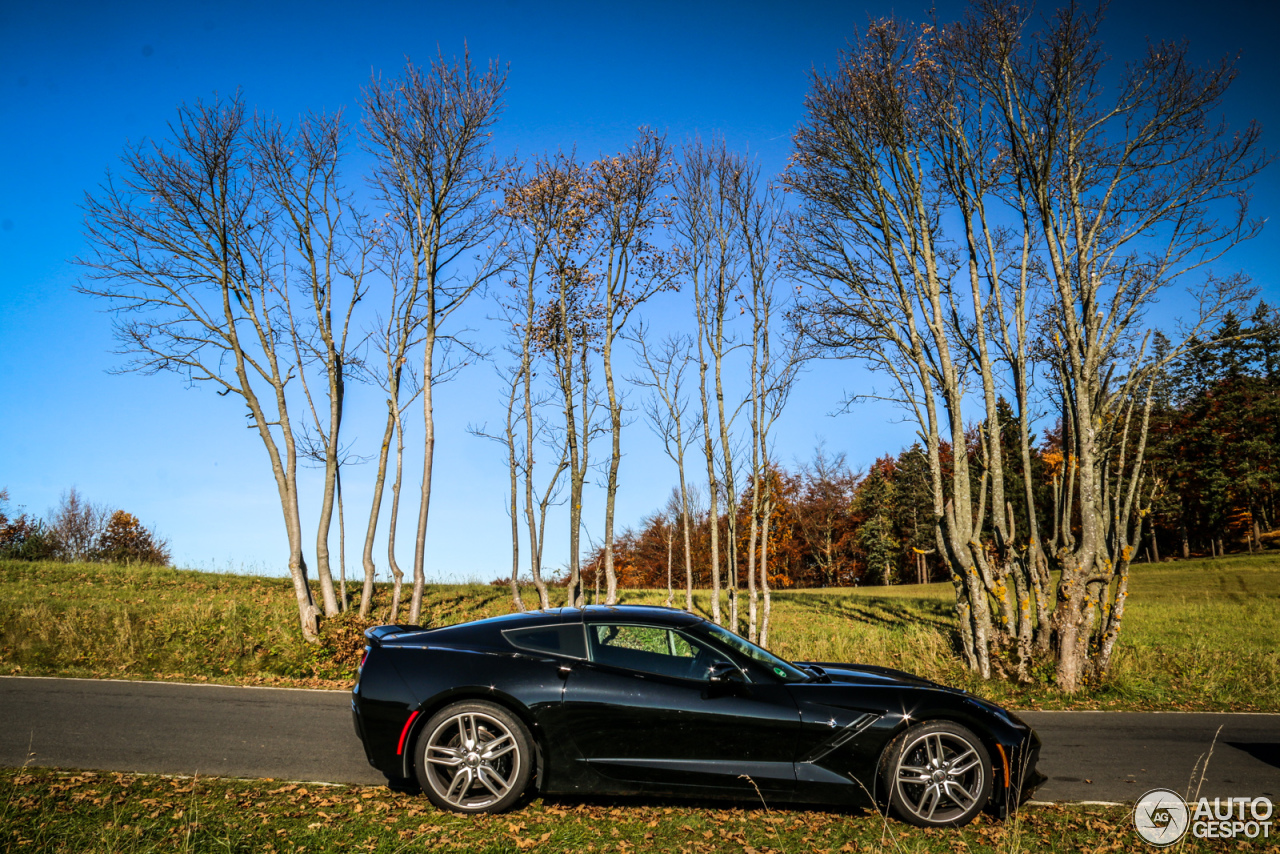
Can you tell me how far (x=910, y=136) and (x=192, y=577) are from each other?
2586 centimetres

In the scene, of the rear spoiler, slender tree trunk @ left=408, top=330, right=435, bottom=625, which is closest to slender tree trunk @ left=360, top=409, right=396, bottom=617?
slender tree trunk @ left=408, top=330, right=435, bottom=625

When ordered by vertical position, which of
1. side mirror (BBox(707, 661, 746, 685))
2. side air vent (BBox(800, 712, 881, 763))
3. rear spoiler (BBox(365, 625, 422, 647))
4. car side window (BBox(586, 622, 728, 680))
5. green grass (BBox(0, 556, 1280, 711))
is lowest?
green grass (BBox(0, 556, 1280, 711))

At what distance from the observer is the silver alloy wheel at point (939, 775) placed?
497cm

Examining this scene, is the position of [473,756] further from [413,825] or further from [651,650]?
[651,650]

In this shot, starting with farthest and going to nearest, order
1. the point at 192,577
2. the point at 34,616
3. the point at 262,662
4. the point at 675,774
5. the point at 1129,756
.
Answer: the point at 192,577, the point at 34,616, the point at 262,662, the point at 1129,756, the point at 675,774

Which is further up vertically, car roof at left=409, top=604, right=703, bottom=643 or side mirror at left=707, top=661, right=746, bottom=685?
car roof at left=409, top=604, right=703, bottom=643

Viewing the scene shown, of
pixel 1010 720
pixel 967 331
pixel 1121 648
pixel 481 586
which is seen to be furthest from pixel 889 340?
pixel 481 586

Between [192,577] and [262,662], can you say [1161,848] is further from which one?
[192,577]

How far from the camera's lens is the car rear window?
536cm

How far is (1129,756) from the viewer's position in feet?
23.6

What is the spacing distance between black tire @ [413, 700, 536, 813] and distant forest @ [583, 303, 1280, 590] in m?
28.2

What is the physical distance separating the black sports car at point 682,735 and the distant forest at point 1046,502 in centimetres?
2681

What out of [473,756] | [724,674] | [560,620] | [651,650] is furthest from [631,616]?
[473,756]

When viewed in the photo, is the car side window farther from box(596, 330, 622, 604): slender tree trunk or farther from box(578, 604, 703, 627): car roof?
box(596, 330, 622, 604): slender tree trunk
